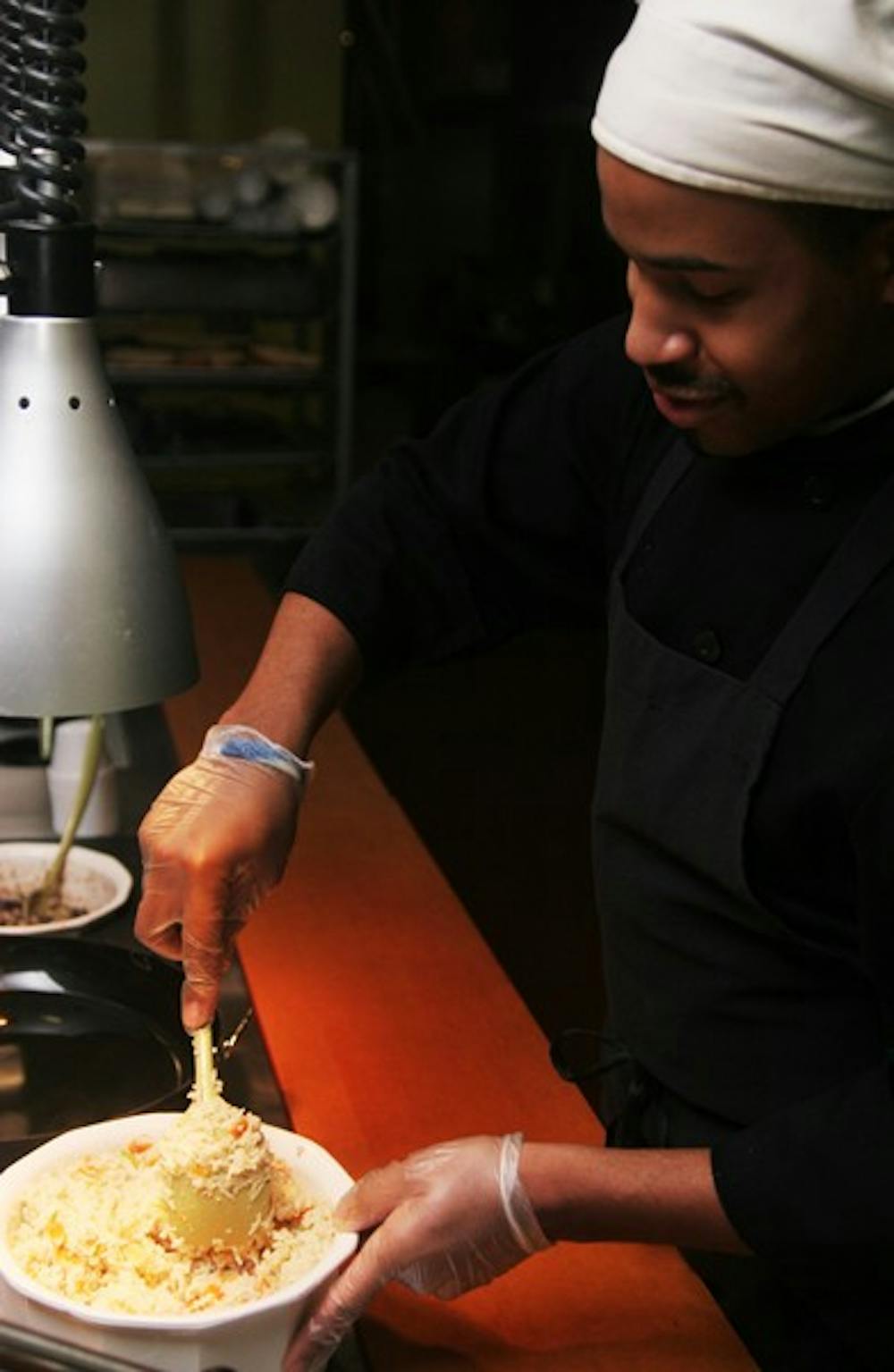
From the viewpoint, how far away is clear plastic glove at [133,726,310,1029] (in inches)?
53.0

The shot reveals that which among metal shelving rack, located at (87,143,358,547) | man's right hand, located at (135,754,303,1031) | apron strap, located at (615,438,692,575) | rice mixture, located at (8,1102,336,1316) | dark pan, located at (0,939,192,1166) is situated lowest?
metal shelving rack, located at (87,143,358,547)

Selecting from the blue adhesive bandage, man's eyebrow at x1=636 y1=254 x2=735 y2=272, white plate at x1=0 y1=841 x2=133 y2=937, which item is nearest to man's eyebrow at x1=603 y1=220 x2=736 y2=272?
man's eyebrow at x1=636 y1=254 x2=735 y2=272

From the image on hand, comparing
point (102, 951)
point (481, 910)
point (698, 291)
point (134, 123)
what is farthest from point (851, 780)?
point (134, 123)

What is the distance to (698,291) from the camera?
3.86ft

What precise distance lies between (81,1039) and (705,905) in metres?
0.57

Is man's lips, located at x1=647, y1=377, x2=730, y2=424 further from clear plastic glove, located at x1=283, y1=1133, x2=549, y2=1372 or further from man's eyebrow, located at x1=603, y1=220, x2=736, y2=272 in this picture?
clear plastic glove, located at x1=283, y1=1133, x2=549, y2=1372

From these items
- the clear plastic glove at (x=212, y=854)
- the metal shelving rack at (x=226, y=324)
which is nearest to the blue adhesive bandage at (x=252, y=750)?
the clear plastic glove at (x=212, y=854)

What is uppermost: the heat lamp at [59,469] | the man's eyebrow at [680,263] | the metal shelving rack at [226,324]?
the man's eyebrow at [680,263]

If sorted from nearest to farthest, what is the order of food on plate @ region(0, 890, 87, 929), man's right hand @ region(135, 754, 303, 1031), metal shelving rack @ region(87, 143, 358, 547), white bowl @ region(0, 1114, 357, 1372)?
white bowl @ region(0, 1114, 357, 1372) < man's right hand @ region(135, 754, 303, 1031) < food on plate @ region(0, 890, 87, 929) < metal shelving rack @ region(87, 143, 358, 547)

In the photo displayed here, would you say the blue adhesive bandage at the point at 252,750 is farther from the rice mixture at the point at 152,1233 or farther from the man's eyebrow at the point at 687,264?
the man's eyebrow at the point at 687,264

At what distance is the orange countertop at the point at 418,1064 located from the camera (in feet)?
4.06

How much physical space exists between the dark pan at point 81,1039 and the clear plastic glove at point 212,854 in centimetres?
12

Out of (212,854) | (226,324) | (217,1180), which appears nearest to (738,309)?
(212,854)

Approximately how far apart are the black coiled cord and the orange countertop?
2.75 ft
